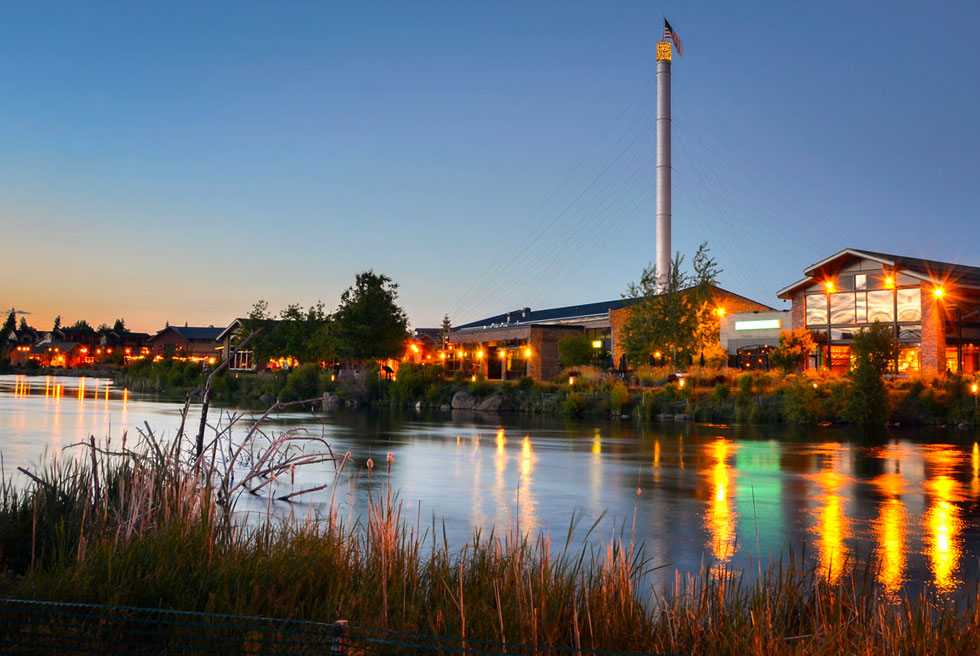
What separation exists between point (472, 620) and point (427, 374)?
4744cm

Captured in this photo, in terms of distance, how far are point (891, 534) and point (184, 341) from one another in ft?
357

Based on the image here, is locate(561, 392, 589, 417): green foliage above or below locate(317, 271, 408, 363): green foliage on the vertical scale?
below

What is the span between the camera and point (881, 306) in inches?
1747

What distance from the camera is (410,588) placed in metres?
6.46

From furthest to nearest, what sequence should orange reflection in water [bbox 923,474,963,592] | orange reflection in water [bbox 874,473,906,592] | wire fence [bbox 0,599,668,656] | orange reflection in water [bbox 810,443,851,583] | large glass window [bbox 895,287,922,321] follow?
1. large glass window [bbox 895,287,922,321]
2. orange reflection in water [bbox 810,443,851,583]
3. orange reflection in water [bbox 923,474,963,592]
4. orange reflection in water [bbox 874,473,906,592]
5. wire fence [bbox 0,599,668,656]

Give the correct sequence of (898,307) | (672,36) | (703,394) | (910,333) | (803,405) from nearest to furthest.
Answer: (803,405), (703,394), (910,333), (898,307), (672,36)

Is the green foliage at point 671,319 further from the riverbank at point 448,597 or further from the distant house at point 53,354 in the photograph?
the distant house at point 53,354

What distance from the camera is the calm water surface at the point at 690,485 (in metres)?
11.2

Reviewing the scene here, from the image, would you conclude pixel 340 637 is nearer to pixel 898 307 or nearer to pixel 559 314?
pixel 898 307

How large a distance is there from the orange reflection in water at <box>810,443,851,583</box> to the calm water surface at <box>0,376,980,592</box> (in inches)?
1.8

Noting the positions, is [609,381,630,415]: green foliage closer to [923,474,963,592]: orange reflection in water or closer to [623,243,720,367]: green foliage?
[623,243,720,367]: green foliage

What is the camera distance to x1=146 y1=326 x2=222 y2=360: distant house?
110 meters

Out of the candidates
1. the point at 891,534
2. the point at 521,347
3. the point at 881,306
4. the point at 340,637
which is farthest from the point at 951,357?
the point at 340,637

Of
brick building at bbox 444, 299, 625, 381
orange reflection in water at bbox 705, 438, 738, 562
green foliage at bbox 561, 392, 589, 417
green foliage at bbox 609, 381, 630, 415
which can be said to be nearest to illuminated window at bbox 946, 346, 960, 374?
green foliage at bbox 609, 381, 630, 415
